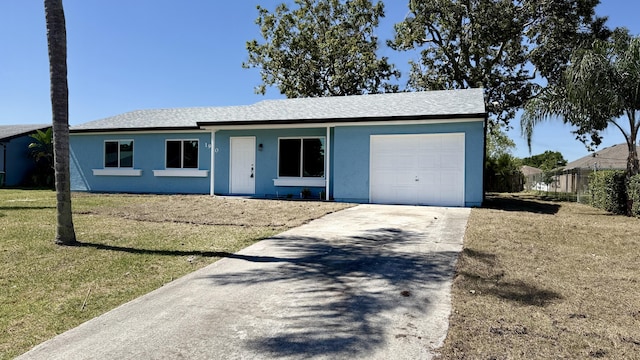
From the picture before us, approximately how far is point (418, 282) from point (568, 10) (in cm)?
2444

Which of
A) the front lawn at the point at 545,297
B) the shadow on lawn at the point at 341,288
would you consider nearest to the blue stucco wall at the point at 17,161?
the shadow on lawn at the point at 341,288

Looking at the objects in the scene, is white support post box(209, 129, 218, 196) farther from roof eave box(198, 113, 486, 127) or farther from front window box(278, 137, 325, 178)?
front window box(278, 137, 325, 178)

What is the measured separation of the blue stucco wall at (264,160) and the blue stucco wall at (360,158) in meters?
1.30

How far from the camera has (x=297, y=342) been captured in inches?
129

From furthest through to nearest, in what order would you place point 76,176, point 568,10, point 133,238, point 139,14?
point 568,10, point 76,176, point 139,14, point 133,238

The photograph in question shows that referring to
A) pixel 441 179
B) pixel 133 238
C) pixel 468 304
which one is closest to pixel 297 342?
Answer: pixel 468 304

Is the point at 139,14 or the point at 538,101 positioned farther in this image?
the point at 139,14

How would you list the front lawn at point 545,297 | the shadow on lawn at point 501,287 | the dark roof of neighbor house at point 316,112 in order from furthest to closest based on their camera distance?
the dark roof of neighbor house at point 316,112
the shadow on lawn at point 501,287
the front lawn at point 545,297

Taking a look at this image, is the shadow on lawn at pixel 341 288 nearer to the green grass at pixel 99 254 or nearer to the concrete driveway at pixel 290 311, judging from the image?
the concrete driveway at pixel 290 311

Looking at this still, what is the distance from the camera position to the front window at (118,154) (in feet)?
61.7

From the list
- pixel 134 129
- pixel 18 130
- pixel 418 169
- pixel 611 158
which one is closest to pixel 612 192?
pixel 418 169

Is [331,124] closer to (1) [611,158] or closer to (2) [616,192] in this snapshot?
(2) [616,192]

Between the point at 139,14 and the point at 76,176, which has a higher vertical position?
the point at 139,14

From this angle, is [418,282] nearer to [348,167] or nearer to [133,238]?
[133,238]
